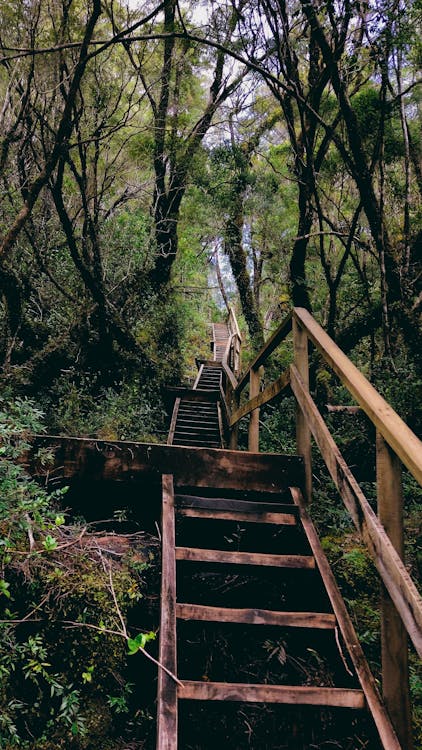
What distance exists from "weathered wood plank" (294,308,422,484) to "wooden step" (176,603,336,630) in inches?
40.8

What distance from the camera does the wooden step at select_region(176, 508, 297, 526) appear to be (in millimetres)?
2742

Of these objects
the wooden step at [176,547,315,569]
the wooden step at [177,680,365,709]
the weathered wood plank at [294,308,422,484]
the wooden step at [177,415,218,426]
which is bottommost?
the wooden step at [177,680,365,709]

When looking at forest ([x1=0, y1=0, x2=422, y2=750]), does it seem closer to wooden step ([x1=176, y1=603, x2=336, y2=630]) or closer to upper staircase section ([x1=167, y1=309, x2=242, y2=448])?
wooden step ([x1=176, y1=603, x2=336, y2=630])

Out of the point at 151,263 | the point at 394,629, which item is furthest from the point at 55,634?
the point at 151,263

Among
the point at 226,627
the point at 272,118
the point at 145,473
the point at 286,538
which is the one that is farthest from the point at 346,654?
the point at 272,118

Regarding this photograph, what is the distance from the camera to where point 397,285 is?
17.5ft

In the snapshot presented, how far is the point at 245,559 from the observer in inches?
98.6

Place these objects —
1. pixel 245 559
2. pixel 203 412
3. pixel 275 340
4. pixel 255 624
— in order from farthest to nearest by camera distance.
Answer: pixel 203 412, pixel 275 340, pixel 245 559, pixel 255 624

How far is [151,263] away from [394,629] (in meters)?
9.17

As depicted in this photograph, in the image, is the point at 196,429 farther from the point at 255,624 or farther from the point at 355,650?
the point at 355,650

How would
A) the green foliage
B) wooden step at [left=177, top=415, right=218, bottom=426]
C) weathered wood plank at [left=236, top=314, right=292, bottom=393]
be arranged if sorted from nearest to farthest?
the green foliage, weathered wood plank at [left=236, top=314, right=292, bottom=393], wooden step at [left=177, top=415, right=218, bottom=426]

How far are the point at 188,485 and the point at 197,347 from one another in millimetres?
17875

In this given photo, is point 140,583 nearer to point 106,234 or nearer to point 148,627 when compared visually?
point 148,627

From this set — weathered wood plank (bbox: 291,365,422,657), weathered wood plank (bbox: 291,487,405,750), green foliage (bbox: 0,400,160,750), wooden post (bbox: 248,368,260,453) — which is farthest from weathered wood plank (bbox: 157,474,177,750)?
wooden post (bbox: 248,368,260,453)
